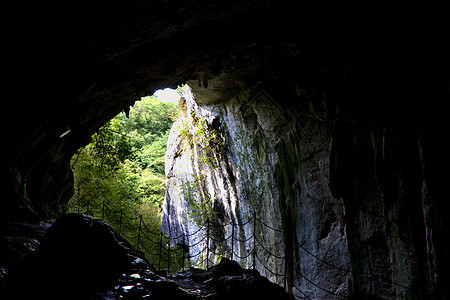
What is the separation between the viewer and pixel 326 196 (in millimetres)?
8039

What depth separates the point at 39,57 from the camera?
142 inches

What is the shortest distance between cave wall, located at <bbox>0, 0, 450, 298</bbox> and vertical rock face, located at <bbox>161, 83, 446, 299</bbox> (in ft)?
0.11

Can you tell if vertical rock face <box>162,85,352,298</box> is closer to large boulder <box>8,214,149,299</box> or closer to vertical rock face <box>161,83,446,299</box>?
vertical rock face <box>161,83,446,299</box>

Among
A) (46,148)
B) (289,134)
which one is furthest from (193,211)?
(46,148)

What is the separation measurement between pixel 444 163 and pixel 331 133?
101 inches

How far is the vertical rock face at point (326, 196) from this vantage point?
6156 mm

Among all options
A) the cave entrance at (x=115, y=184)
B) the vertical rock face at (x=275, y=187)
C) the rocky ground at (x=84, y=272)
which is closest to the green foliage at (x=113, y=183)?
the cave entrance at (x=115, y=184)

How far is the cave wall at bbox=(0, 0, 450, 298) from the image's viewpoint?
3.84m

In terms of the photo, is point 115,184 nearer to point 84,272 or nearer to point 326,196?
point 326,196

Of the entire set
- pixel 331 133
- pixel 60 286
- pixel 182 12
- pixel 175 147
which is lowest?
pixel 60 286

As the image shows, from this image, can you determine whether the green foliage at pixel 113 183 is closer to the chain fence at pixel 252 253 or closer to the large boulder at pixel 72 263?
the chain fence at pixel 252 253

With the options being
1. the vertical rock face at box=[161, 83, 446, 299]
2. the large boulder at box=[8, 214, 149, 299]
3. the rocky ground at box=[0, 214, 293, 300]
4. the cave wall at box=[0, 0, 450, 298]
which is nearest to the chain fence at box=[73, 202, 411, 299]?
the vertical rock face at box=[161, 83, 446, 299]

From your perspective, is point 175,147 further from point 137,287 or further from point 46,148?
point 137,287

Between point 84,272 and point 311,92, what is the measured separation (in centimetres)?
574
